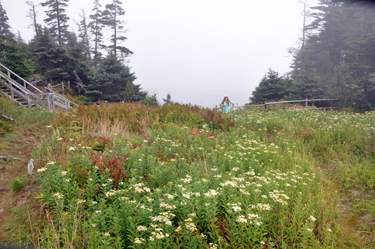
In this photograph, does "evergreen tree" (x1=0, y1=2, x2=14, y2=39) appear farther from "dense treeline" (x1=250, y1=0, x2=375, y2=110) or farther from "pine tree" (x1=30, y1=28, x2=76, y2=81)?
"dense treeline" (x1=250, y1=0, x2=375, y2=110)

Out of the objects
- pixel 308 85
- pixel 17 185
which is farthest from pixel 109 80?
pixel 308 85

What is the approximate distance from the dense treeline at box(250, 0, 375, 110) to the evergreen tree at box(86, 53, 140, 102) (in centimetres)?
1415

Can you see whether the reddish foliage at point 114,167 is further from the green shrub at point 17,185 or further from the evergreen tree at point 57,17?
the evergreen tree at point 57,17

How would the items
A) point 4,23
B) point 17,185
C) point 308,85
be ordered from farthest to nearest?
point 4,23
point 308,85
point 17,185

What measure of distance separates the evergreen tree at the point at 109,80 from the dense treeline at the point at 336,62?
557 inches

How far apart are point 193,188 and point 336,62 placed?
117 ft

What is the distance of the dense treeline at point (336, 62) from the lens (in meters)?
20.7

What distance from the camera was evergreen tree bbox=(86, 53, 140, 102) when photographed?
21453 millimetres

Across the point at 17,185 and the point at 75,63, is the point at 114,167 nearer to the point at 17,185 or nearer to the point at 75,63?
the point at 17,185

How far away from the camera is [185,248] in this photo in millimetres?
2404

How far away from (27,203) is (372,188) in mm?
6880

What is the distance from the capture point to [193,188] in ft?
10.5

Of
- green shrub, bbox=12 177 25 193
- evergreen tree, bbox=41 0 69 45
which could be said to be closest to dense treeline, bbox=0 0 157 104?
evergreen tree, bbox=41 0 69 45

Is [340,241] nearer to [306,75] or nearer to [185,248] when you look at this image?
[185,248]
